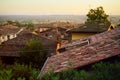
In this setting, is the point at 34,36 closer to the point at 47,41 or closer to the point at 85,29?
the point at 47,41

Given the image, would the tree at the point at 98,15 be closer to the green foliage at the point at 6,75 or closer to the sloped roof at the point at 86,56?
the sloped roof at the point at 86,56

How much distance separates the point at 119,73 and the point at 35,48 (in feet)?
65.3

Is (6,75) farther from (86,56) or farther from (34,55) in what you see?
(34,55)

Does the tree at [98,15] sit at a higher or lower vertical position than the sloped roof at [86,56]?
lower

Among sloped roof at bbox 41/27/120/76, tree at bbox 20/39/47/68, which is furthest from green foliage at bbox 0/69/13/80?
tree at bbox 20/39/47/68

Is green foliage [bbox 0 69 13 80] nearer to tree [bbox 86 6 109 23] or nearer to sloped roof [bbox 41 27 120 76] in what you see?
sloped roof [bbox 41 27 120 76]

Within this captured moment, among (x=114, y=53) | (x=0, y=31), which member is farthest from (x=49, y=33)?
(x=114, y=53)

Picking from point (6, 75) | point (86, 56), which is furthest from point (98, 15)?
point (6, 75)

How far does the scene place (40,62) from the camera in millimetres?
23078

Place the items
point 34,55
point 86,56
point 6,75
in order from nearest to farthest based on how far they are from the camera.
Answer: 1. point 6,75
2. point 86,56
3. point 34,55

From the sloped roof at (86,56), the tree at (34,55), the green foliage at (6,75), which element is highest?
the green foliage at (6,75)

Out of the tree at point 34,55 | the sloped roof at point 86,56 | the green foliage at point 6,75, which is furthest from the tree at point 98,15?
the green foliage at point 6,75

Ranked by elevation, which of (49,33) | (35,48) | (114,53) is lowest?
(49,33)

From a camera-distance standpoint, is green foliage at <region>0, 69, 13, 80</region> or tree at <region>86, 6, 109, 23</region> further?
tree at <region>86, 6, 109, 23</region>
